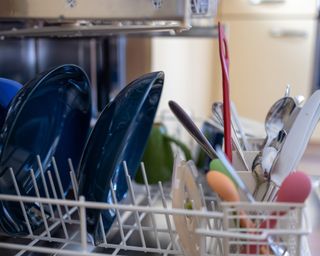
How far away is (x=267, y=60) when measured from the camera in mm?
1964

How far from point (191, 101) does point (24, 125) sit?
136cm

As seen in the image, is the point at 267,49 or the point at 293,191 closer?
the point at 293,191

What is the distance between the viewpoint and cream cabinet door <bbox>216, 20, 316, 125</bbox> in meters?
1.88

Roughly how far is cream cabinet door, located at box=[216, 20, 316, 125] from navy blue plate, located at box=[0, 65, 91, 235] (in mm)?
1404

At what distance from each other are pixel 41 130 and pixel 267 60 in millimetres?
1577

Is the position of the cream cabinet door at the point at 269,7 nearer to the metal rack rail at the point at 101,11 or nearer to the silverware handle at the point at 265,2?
the silverware handle at the point at 265,2

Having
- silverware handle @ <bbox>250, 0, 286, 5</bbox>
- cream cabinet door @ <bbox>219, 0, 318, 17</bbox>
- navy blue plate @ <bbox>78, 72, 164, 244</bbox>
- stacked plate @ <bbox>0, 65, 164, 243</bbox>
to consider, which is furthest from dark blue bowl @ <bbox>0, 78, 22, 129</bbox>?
silverware handle @ <bbox>250, 0, 286, 5</bbox>

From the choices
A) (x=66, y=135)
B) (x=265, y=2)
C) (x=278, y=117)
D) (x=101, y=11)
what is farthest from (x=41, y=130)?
(x=265, y=2)

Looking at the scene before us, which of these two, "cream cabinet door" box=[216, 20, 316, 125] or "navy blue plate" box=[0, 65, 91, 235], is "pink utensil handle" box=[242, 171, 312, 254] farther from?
"cream cabinet door" box=[216, 20, 316, 125]

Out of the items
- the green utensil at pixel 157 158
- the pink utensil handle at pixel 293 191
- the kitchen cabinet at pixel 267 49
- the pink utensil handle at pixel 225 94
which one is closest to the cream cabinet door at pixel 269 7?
the kitchen cabinet at pixel 267 49

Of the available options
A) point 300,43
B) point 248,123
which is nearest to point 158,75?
point 248,123

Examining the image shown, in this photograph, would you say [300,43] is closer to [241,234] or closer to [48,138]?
[48,138]

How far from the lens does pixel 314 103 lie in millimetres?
426

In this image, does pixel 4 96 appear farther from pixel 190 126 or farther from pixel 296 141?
pixel 296 141
